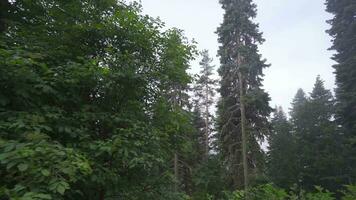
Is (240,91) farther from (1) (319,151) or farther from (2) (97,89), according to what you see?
(2) (97,89)

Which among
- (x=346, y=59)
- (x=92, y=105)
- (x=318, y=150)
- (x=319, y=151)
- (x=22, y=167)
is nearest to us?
(x=22, y=167)

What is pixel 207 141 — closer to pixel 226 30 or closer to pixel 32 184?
pixel 226 30

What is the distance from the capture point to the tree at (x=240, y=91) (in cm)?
2653

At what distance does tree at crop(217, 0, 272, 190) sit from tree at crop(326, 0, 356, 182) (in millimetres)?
5298

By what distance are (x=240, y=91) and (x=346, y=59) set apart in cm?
819

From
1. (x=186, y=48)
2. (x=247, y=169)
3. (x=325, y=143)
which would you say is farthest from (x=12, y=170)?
(x=325, y=143)

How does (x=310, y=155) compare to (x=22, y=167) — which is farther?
(x=310, y=155)

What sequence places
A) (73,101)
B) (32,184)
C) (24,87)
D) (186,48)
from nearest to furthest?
(32,184) < (24,87) < (73,101) < (186,48)

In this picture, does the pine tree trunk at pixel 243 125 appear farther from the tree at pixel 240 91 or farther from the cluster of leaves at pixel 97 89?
the cluster of leaves at pixel 97 89

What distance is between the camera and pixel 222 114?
28.8 metres

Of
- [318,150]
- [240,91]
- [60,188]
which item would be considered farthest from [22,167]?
[318,150]

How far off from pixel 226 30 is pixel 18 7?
73.7 feet

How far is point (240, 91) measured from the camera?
2750 centimetres

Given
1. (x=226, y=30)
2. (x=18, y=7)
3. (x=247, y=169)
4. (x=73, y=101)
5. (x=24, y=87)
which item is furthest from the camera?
(x=226, y=30)
